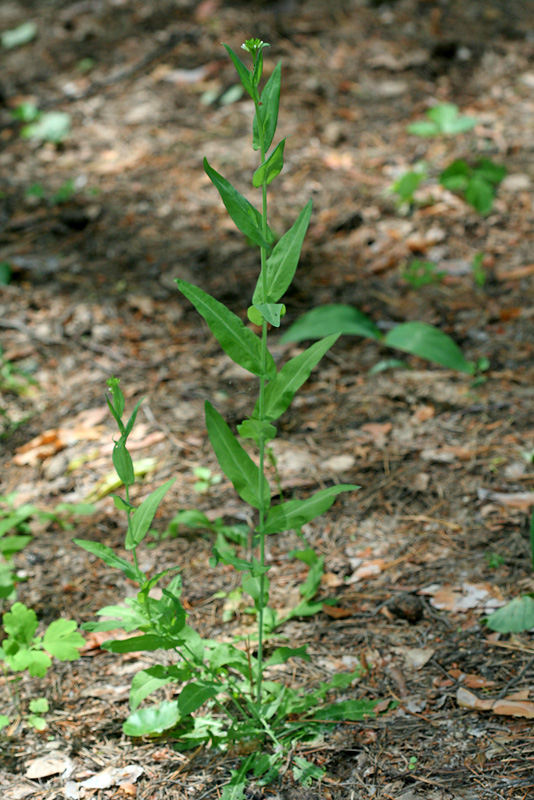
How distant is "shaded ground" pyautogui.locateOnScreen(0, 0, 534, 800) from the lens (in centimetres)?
168

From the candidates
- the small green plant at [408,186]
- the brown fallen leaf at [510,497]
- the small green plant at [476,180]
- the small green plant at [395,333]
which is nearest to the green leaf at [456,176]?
the small green plant at [476,180]

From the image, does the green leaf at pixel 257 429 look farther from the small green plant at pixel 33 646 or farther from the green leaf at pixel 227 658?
the small green plant at pixel 33 646

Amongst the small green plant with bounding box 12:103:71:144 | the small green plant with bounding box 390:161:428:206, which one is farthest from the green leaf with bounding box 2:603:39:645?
the small green plant with bounding box 12:103:71:144

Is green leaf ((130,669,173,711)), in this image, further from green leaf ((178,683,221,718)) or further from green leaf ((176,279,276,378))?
green leaf ((176,279,276,378))

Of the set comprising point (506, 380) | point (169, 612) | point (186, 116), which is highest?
point (186, 116)

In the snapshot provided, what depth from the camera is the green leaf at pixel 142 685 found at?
59.1 inches

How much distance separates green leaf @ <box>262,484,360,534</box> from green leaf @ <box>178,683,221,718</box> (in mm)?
363

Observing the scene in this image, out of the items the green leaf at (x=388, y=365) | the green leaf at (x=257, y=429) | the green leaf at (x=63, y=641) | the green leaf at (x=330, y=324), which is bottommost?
the green leaf at (x=388, y=365)

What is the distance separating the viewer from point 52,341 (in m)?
3.22

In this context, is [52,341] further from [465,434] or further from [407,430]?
[465,434]

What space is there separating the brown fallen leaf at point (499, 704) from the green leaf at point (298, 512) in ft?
1.98

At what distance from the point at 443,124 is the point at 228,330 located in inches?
128

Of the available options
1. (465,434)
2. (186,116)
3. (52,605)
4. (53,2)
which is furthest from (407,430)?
(53,2)

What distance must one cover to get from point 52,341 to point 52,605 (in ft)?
5.02
